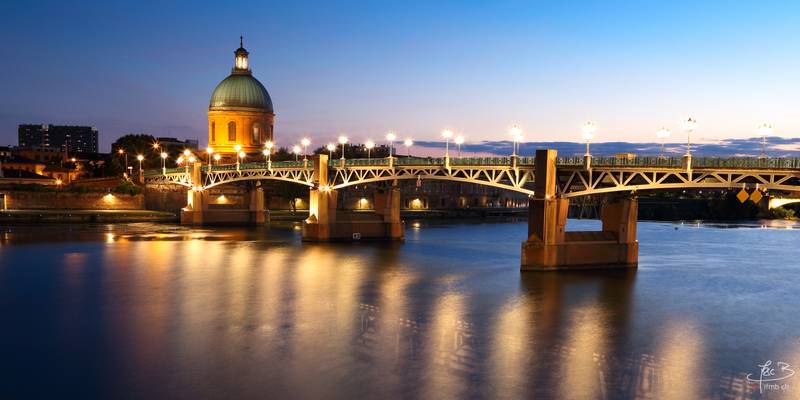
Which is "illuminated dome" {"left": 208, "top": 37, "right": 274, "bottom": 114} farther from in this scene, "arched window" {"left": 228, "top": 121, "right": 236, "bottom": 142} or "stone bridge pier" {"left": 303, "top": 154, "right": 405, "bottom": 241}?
"stone bridge pier" {"left": 303, "top": 154, "right": 405, "bottom": 241}

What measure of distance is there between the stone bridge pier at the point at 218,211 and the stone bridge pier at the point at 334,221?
26.2 meters

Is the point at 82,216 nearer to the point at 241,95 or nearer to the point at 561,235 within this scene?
the point at 241,95

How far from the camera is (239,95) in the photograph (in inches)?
4705

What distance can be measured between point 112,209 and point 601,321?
8532 cm

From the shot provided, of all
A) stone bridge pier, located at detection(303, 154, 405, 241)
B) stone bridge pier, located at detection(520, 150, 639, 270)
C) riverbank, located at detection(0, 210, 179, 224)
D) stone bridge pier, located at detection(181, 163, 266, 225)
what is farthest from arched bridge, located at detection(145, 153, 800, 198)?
riverbank, located at detection(0, 210, 179, 224)

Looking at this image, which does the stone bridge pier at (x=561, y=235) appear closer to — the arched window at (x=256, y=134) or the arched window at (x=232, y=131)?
the arched window at (x=256, y=134)

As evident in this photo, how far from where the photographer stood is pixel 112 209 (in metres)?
96.4

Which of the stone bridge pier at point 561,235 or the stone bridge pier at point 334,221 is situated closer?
the stone bridge pier at point 561,235

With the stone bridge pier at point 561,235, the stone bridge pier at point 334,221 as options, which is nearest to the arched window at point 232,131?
the stone bridge pier at point 334,221

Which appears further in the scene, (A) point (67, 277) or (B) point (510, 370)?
(A) point (67, 277)

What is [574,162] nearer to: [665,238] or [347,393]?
[347,393]

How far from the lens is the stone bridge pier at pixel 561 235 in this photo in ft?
131

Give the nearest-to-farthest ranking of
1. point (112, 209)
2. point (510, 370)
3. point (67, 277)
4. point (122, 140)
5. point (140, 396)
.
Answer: point (140, 396) < point (510, 370) < point (67, 277) < point (112, 209) < point (122, 140)

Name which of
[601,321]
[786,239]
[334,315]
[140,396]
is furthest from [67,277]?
[786,239]
